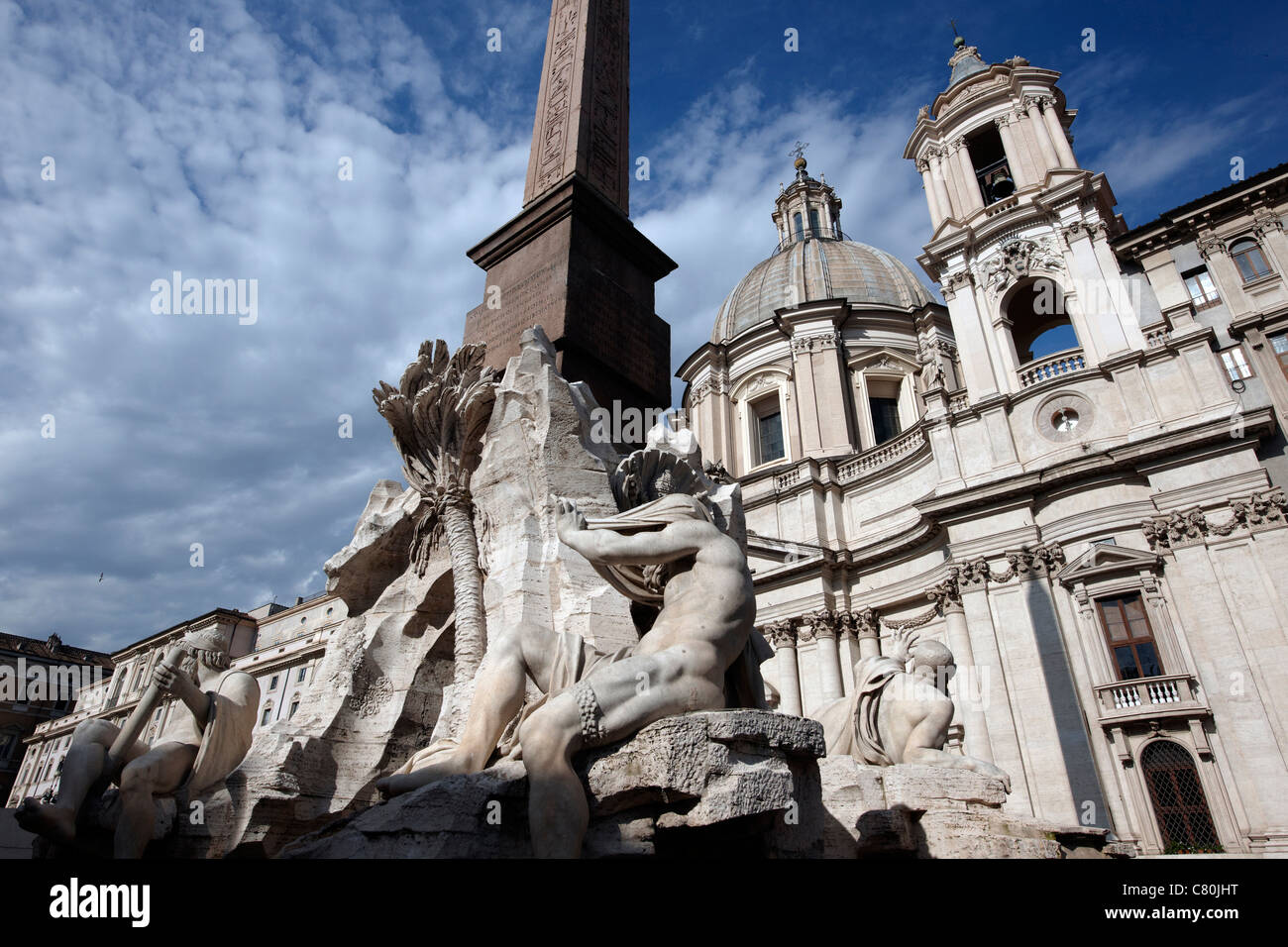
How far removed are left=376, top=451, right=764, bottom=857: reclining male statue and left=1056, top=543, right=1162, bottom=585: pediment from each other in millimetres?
17036

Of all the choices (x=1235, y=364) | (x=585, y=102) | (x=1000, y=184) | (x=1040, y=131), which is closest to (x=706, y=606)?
(x=585, y=102)

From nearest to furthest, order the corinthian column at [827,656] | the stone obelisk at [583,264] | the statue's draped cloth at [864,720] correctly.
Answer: the statue's draped cloth at [864,720], the stone obelisk at [583,264], the corinthian column at [827,656]

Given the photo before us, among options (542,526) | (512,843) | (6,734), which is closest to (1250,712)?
(542,526)

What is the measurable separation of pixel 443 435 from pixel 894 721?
13.7ft

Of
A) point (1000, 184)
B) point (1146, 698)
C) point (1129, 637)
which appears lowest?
point (1146, 698)

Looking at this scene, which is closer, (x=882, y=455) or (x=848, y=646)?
(x=848, y=646)

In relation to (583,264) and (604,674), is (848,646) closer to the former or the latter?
(583,264)

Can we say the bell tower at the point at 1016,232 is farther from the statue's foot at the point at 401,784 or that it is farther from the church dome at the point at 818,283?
the statue's foot at the point at 401,784

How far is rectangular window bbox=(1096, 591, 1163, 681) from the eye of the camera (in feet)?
56.5

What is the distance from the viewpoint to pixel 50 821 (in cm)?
477

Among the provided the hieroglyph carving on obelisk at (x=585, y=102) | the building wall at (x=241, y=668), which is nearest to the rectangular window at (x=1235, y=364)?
the hieroglyph carving on obelisk at (x=585, y=102)

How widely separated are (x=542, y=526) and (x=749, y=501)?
23040 mm

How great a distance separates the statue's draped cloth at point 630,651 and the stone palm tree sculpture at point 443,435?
5.93 ft

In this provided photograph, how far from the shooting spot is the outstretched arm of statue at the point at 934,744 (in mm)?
5742
